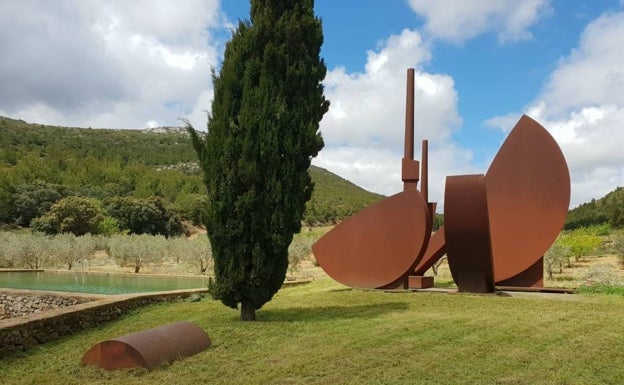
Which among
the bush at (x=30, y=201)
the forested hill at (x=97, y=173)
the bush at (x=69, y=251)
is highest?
the forested hill at (x=97, y=173)

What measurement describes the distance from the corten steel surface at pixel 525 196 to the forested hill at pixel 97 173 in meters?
33.3

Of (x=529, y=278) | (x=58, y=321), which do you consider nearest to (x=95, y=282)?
(x=58, y=321)

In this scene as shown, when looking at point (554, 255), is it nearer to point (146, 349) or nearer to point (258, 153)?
point (258, 153)

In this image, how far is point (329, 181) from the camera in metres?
93.8

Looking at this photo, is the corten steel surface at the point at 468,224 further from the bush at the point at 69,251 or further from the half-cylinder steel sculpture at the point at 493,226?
the bush at the point at 69,251

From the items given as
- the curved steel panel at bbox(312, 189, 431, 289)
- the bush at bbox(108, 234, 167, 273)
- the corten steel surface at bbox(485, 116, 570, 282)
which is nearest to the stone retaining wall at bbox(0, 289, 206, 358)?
the curved steel panel at bbox(312, 189, 431, 289)

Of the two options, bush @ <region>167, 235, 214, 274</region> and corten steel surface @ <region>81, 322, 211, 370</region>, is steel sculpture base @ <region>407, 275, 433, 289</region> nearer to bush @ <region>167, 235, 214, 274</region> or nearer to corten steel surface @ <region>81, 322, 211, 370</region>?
corten steel surface @ <region>81, 322, 211, 370</region>

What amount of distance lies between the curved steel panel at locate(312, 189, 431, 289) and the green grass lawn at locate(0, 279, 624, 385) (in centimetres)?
249

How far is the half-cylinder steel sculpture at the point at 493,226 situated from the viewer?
12.6m

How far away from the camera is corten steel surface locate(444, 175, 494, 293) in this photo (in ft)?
36.3

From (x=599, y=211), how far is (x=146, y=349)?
51.6m

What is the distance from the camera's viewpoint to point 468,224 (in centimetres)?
1121

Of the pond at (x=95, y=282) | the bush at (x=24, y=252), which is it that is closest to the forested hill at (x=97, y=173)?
the bush at (x=24, y=252)

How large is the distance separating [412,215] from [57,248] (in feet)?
64.5
